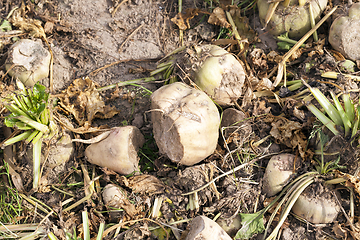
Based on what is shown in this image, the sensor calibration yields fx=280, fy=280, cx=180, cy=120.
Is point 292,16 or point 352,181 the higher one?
point 292,16

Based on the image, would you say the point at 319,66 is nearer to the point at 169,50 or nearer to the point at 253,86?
the point at 253,86

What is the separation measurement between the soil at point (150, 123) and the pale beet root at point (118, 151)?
90mm

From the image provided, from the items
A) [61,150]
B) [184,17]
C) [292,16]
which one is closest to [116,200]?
[61,150]

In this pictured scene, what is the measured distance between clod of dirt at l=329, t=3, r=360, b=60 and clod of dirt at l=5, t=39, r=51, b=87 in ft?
9.81

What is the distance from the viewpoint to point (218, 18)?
3.05m

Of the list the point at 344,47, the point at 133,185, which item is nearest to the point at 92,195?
the point at 133,185

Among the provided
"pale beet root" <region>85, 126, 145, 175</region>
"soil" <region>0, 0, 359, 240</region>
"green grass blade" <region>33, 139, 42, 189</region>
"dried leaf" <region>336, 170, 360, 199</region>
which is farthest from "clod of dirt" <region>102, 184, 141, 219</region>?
"dried leaf" <region>336, 170, 360, 199</region>

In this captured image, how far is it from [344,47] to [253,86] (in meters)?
0.94

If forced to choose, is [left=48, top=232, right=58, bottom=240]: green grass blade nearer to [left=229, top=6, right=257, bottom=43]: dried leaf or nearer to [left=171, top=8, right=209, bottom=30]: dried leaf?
[left=171, top=8, right=209, bottom=30]: dried leaf

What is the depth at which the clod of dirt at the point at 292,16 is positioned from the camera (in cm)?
284

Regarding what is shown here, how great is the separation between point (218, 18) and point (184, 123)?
1413mm

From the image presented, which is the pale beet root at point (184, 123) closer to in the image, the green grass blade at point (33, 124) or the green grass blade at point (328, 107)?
the green grass blade at point (328, 107)

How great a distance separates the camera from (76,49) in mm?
3195

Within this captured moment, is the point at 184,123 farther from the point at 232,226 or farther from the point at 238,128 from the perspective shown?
the point at 232,226
